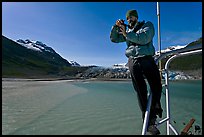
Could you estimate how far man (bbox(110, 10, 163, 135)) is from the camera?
2.01 metres

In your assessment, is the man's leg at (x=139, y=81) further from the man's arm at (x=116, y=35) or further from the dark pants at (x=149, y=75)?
the man's arm at (x=116, y=35)

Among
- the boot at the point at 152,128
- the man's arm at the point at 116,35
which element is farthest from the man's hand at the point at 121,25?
the boot at the point at 152,128

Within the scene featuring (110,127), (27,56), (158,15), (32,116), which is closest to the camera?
(158,15)

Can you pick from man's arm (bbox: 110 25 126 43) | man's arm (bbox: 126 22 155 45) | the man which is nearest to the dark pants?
the man

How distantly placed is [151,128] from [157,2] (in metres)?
1.69

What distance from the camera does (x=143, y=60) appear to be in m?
2.08

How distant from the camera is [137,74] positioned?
2154 mm

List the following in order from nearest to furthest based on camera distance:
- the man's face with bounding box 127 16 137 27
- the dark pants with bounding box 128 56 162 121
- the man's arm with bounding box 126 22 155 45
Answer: the man's arm with bounding box 126 22 155 45, the dark pants with bounding box 128 56 162 121, the man's face with bounding box 127 16 137 27

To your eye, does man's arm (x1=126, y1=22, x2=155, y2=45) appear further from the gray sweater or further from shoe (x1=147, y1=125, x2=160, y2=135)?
shoe (x1=147, y1=125, x2=160, y2=135)

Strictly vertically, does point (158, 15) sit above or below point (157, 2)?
below

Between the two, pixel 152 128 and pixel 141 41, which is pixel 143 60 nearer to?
pixel 141 41

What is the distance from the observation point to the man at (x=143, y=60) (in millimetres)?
2006

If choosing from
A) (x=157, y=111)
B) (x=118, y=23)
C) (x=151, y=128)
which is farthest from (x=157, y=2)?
(x=151, y=128)

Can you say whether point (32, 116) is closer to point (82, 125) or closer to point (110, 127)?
point (82, 125)
